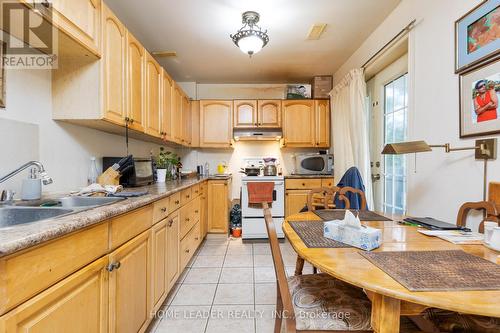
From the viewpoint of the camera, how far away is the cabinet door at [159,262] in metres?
1.55

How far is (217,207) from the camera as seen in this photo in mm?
3459

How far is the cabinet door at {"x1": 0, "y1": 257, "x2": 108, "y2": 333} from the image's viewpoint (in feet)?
2.17

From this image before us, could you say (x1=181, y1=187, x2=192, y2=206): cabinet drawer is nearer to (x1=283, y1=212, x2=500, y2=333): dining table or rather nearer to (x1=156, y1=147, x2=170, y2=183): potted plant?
(x1=156, y1=147, x2=170, y2=183): potted plant

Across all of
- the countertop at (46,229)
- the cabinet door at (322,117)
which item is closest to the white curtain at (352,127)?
the cabinet door at (322,117)

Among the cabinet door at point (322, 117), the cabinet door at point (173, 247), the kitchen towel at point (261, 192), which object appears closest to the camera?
the cabinet door at point (173, 247)

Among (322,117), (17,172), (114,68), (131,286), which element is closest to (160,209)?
(131,286)

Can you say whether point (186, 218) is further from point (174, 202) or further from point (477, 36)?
point (477, 36)

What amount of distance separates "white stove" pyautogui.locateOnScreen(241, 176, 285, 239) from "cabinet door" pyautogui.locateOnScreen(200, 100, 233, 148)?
34.0 inches

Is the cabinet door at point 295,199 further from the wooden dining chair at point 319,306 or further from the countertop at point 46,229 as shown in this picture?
the countertop at point 46,229

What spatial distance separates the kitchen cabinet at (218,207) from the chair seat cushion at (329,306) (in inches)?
90.6

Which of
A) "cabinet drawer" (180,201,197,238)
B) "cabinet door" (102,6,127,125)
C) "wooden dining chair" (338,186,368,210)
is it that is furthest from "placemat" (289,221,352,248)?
"cabinet door" (102,6,127,125)

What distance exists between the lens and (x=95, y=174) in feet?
6.20

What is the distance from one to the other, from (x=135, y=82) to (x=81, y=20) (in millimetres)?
626

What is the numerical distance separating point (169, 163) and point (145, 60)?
4.12 feet
